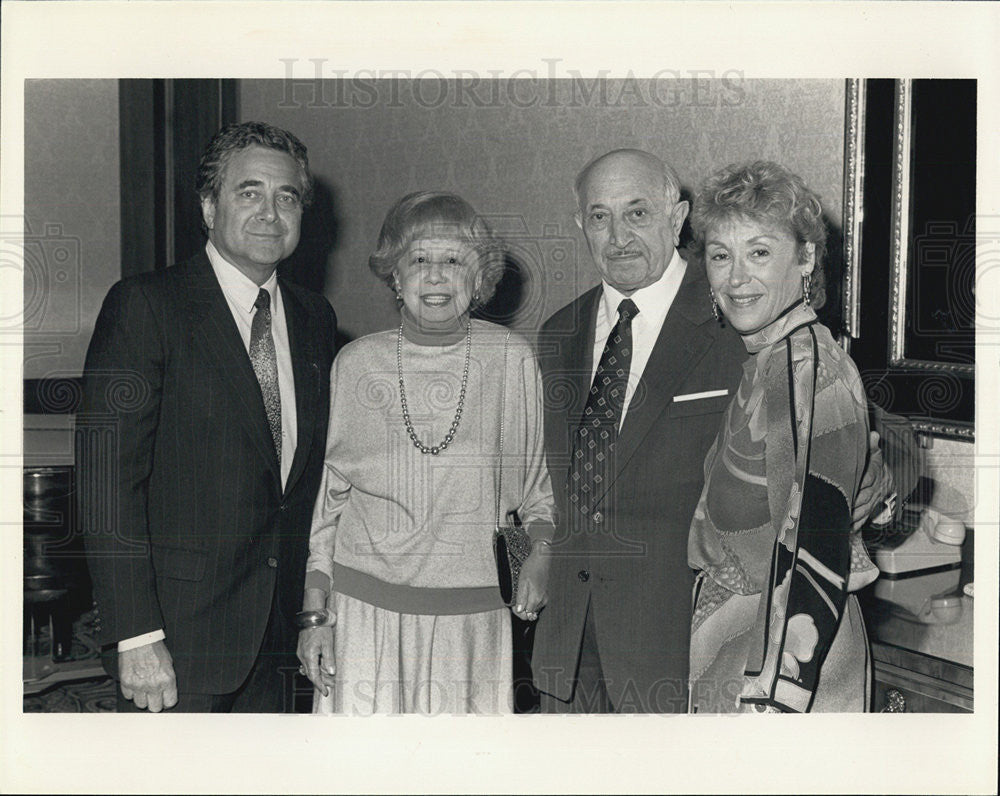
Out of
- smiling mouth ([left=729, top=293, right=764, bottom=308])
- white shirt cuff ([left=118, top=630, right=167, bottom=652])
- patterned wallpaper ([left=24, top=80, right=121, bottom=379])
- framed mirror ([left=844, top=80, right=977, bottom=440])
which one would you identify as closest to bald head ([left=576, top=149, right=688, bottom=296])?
smiling mouth ([left=729, top=293, right=764, bottom=308])

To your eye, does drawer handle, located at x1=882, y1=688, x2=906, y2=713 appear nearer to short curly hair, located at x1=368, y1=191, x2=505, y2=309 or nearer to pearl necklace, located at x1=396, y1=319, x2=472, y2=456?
pearl necklace, located at x1=396, y1=319, x2=472, y2=456

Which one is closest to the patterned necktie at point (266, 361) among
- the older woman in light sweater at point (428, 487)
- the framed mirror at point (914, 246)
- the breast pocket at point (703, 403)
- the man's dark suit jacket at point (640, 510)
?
the older woman in light sweater at point (428, 487)

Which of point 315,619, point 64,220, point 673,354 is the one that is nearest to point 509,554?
point 315,619

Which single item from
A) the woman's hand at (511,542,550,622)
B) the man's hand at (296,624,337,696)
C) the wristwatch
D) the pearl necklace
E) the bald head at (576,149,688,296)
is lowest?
the man's hand at (296,624,337,696)

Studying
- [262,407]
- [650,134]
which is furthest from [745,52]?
[262,407]

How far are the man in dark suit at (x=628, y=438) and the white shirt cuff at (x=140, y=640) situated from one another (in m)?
0.97

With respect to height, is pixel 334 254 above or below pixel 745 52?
below

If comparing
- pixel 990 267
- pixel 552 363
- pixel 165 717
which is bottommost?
pixel 165 717

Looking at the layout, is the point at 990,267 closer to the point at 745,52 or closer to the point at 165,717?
the point at 745,52

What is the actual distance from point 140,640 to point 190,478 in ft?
1.42

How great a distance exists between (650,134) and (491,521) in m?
1.08

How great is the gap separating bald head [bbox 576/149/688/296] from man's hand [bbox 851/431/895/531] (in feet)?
2.38

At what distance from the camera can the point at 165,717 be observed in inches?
105

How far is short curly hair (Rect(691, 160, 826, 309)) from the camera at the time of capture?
2.55 m
